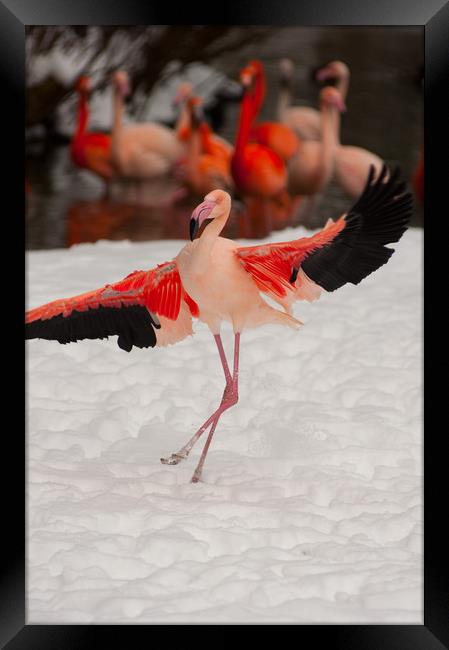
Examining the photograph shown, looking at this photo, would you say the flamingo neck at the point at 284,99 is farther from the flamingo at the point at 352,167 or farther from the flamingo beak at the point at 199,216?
the flamingo beak at the point at 199,216

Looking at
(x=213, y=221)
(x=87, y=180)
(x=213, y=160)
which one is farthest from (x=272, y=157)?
(x=213, y=221)

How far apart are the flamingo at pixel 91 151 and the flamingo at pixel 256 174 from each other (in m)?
0.73

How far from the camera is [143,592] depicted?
67.4 inches

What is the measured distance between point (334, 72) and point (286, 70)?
0.26 meters

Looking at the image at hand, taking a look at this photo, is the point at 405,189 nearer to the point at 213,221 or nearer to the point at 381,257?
the point at 381,257

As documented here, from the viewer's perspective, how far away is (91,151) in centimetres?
479

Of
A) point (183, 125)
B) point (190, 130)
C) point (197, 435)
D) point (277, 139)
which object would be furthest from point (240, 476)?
point (183, 125)

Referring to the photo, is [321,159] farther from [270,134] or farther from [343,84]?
[343,84]

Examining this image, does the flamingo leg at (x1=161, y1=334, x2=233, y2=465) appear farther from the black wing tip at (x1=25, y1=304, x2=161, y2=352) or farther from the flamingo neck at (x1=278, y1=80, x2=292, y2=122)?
the flamingo neck at (x1=278, y1=80, x2=292, y2=122)

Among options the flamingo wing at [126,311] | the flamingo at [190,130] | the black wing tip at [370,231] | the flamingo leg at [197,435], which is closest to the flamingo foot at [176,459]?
the flamingo leg at [197,435]

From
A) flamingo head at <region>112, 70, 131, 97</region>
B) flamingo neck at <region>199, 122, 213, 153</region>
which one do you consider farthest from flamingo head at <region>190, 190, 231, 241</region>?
flamingo head at <region>112, 70, 131, 97</region>

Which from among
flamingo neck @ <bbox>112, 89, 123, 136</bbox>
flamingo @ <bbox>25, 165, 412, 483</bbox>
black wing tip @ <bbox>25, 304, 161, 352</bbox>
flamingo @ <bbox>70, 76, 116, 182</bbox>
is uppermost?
flamingo neck @ <bbox>112, 89, 123, 136</bbox>

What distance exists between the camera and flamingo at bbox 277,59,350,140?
16.0 ft

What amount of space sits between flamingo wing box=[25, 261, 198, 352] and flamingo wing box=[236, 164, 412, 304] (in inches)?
8.2
